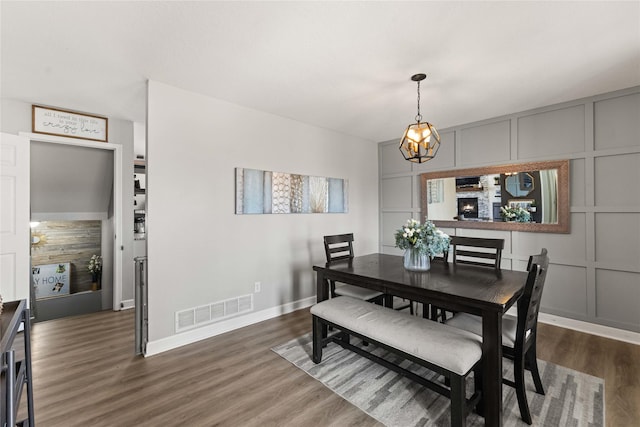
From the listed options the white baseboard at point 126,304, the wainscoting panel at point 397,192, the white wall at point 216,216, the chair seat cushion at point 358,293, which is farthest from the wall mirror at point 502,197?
the white baseboard at point 126,304

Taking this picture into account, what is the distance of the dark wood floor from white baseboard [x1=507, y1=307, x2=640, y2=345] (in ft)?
0.40

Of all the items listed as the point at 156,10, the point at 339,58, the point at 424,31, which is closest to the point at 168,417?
the point at 156,10

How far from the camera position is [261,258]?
3.46 metres

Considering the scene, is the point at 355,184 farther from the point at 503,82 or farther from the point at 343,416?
the point at 343,416

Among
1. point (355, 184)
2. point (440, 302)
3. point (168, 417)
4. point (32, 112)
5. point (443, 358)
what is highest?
point (32, 112)

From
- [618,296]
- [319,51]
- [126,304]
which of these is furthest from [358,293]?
[126,304]

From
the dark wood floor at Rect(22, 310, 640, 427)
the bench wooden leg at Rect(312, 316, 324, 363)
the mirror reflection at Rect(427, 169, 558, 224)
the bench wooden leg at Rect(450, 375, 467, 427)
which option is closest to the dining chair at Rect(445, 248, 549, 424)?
the bench wooden leg at Rect(450, 375, 467, 427)

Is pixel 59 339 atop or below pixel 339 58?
below

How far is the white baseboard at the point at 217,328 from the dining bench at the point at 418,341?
1175 mm

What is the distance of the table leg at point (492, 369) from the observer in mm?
1635

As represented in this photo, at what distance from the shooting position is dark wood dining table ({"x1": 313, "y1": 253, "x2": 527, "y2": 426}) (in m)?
1.65

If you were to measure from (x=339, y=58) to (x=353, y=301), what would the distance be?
2021mm

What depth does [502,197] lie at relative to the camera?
364 cm

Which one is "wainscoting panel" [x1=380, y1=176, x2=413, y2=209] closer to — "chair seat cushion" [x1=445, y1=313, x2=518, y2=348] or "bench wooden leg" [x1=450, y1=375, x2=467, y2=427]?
"chair seat cushion" [x1=445, y1=313, x2=518, y2=348]
